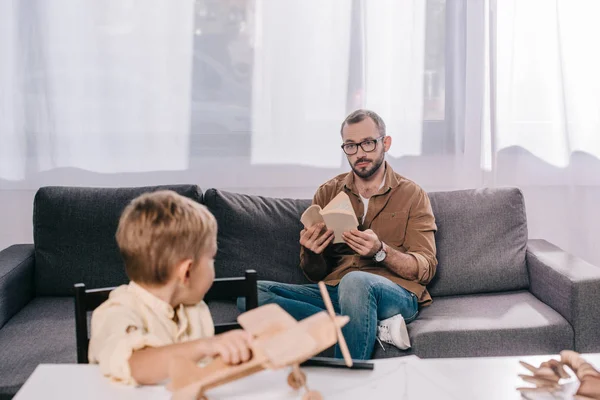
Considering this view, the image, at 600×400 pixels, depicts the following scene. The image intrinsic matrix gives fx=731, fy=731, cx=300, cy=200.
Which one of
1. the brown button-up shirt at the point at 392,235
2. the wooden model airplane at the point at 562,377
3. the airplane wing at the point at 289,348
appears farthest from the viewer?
the brown button-up shirt at the point at 392,235

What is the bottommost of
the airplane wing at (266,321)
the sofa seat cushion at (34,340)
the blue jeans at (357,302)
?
the sofa seat cushion at (34,340)

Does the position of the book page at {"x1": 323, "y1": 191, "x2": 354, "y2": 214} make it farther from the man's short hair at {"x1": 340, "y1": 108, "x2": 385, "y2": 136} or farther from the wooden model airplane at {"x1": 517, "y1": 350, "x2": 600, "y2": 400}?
the wooden model airplane at {"x1": 517, "y1": 350, "x2": 600, "y2": 400}

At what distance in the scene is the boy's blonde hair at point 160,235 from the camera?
1290mm

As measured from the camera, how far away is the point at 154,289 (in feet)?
4.42

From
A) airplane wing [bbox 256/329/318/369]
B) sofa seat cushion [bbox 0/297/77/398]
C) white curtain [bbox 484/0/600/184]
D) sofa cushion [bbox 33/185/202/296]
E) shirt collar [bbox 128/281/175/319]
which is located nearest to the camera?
airplane wing [bbox 256/329/318/369]

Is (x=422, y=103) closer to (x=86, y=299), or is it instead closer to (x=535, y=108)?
(x=535, y=108)

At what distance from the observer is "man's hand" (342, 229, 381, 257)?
247 centimetres

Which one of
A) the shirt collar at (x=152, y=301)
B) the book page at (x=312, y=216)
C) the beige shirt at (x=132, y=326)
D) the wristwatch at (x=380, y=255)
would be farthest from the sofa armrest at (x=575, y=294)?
the shirt collar at (x=152, y=301)

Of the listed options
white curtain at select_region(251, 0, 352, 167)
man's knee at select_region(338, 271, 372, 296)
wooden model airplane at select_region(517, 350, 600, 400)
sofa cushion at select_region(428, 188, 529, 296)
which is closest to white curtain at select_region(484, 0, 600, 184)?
sofa cushion at select_region(428, 188, 529, 296)

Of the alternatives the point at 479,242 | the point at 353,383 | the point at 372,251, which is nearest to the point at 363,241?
the point at 372,251

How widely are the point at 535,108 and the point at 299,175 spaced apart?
3.77ft

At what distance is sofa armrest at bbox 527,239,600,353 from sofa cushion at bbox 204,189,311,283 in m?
0.92

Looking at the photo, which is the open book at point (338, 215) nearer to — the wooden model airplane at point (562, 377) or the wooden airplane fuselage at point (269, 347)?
the wooden model airplane at point (562, 377)

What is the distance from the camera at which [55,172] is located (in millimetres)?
3256
